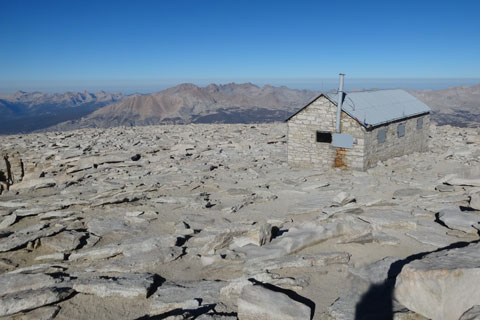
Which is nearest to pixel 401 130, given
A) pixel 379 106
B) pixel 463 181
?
pixel 379 106

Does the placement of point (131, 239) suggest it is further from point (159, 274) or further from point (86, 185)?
point (86, 185)

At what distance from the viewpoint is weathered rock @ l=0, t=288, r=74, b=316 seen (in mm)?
5957

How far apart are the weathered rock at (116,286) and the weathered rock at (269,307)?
7.01 ft

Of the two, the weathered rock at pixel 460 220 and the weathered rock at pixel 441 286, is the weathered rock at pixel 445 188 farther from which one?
the weathered rock at pixel 441 286

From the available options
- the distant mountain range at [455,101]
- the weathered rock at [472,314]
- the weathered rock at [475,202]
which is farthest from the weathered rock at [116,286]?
the distant mountain range at [455,101]

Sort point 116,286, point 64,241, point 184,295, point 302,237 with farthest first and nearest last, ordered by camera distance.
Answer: point 64,241 < point 302,237 < point 116,286 < point 184,295

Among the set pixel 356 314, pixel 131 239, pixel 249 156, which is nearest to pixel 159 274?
pixel 131 239

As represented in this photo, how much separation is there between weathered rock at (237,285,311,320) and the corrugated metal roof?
11783 mm

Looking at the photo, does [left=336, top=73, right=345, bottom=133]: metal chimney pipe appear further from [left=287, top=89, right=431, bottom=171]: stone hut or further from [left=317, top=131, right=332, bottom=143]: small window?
[left=317, top=131, right=332, bottom=143]: small window

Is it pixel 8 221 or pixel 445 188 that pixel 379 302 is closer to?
pixel 445 188

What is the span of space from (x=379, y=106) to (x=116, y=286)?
16.1 m

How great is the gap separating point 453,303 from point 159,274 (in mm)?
5517

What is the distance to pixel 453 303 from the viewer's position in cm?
461

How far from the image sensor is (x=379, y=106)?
59.3ft
